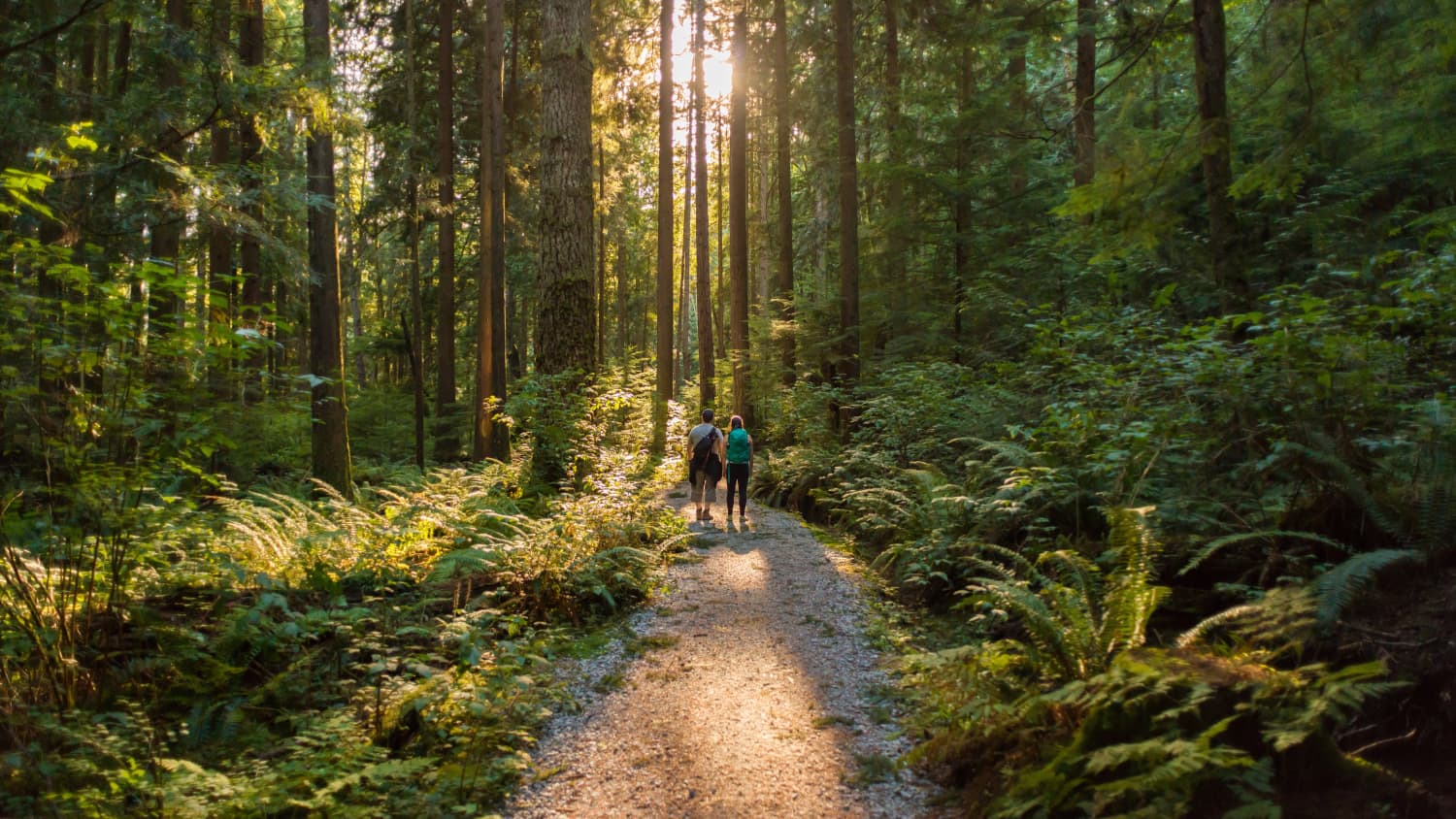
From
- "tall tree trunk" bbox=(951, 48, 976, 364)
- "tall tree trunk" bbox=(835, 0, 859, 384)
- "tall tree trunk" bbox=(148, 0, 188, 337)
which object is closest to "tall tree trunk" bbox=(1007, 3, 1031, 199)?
"tall tree trunk" bbox=(951, 48, 976, 364)

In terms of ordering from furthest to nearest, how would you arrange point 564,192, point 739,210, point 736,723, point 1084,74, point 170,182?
point 739,210 → point 1084,74 → point 564,192 → point 170,182 → point 736,723

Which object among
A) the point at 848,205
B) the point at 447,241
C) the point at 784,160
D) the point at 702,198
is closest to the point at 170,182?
the point at 447,241

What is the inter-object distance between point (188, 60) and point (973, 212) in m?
14.3

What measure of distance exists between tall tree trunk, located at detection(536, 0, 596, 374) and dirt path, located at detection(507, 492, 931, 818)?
509 cm

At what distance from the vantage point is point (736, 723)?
15.0 ft

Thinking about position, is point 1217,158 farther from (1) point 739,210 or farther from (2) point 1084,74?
(1) point 739,210

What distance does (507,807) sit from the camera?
142 inches

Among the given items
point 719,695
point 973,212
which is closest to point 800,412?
point 973,212

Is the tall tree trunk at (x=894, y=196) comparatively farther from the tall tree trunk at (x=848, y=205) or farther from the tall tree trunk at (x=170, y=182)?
the tall tree trunk at (x=170, y=182)

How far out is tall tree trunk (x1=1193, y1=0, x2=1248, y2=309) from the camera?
7086 mm

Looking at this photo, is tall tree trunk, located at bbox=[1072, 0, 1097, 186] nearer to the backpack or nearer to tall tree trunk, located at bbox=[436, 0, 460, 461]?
the backpack

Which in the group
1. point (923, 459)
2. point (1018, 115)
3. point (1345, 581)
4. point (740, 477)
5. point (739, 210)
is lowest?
point (740, 477)

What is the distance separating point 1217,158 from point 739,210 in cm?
1385

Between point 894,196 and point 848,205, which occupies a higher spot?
point 894,196
